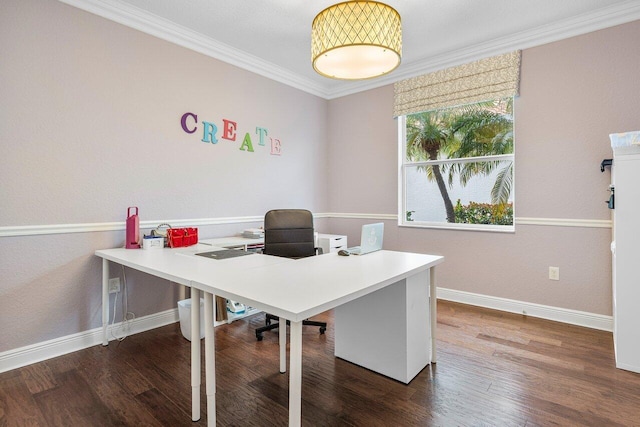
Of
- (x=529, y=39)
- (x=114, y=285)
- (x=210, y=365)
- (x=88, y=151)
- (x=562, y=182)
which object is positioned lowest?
(x=210, y=365)

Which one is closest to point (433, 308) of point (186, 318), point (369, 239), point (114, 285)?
point (369, 239)

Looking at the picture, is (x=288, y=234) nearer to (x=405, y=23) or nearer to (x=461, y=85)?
(x=405, y=23)

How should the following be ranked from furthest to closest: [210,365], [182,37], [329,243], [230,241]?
[329,243] < [230,241] < [182,37] < [210,365]

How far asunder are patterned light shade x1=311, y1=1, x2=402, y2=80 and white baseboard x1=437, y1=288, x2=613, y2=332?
2418 millimetres

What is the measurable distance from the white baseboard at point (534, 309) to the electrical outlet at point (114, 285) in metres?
3.00

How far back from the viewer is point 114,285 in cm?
259

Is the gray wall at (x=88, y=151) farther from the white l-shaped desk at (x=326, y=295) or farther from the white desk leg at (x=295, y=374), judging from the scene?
the white desk leg at (x=295, y=374)

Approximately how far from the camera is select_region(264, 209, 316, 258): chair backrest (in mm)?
2787

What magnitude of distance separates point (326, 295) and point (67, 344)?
2142mm

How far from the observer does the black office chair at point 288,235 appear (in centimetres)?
278

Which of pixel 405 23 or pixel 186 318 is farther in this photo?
pixel 405 23

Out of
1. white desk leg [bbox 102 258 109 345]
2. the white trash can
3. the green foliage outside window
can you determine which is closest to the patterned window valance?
the green foliage outside window

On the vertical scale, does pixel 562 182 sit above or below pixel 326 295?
above

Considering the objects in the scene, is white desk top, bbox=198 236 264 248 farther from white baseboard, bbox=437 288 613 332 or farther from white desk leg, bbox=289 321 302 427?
white baseboard, bbox=437 288 613 332
